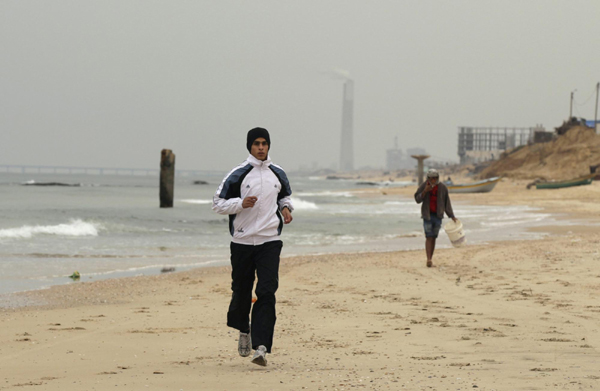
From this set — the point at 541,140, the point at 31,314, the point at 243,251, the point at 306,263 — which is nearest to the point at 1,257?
the point at 306,263

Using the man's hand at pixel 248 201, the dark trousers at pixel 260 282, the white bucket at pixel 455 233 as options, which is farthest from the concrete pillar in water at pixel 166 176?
the man's hand at pixel 248 201

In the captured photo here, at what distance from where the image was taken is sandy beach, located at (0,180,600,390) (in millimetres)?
4766

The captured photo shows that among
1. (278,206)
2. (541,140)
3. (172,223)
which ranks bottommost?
(172,223)

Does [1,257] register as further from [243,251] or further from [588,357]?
[588,357]

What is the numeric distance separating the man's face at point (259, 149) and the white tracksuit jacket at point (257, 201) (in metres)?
0.03

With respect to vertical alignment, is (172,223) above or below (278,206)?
below

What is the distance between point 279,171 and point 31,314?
3968mm

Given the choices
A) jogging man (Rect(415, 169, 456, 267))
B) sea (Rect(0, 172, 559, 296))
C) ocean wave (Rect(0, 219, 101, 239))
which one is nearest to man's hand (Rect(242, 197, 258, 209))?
sea (Rect(0, 172, 559, 296))

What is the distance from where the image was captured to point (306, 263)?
13.1m

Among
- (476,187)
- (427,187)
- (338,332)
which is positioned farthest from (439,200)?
(476,187)

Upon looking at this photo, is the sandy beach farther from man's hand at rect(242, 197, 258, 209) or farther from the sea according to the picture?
the sea

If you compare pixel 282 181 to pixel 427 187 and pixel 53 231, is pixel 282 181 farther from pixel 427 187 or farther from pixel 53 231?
pixel 53 231

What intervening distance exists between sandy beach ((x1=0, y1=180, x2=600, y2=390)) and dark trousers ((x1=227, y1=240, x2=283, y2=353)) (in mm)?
277

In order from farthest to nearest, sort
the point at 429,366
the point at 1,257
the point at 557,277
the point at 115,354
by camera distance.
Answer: the point at 1,257
the point at 557,277
the point at 115,354
the point at 429,366
